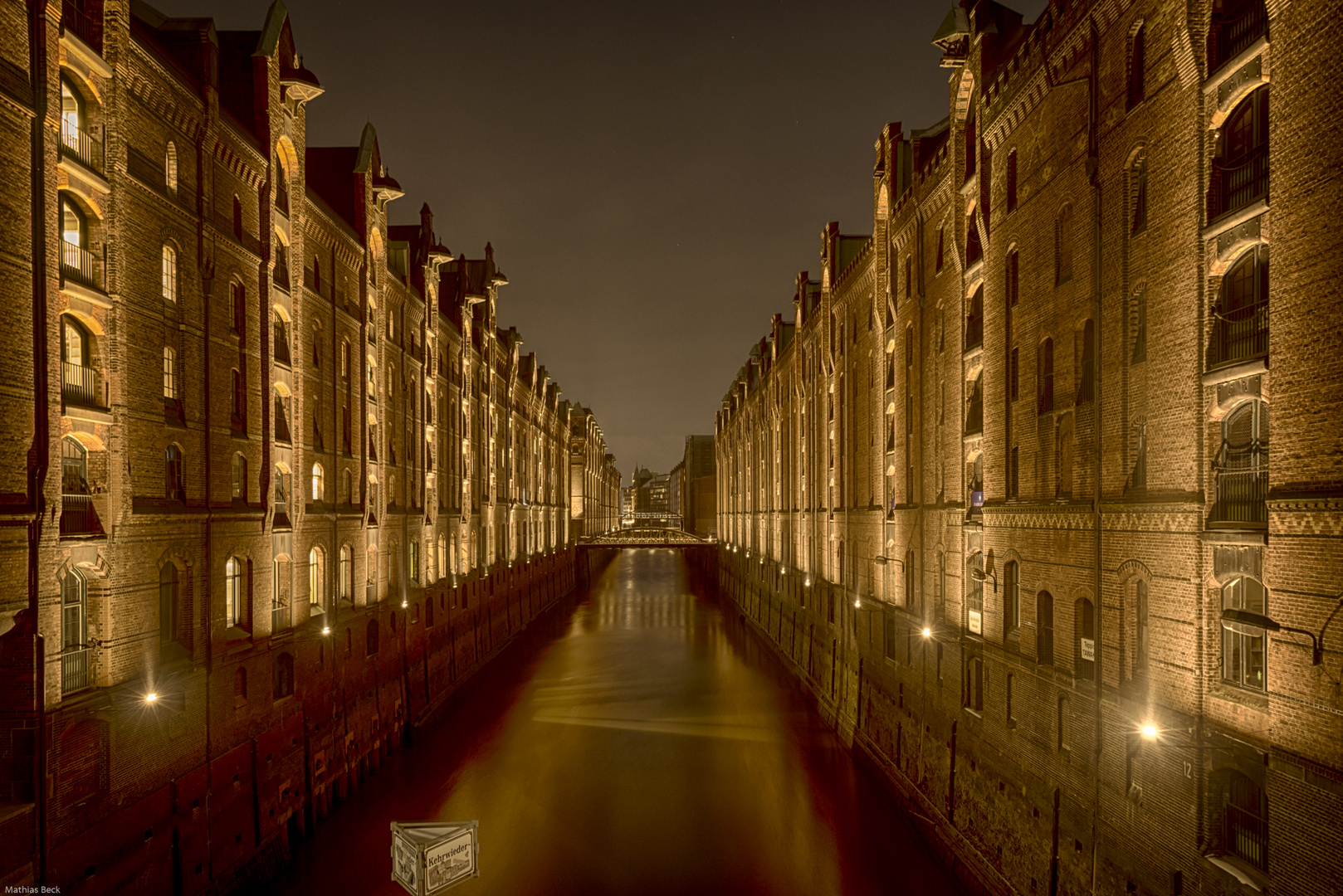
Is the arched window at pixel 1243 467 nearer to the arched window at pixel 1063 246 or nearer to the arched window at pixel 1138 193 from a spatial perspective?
the arched window at pixel 1138 193

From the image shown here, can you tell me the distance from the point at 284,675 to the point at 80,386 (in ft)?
28.0

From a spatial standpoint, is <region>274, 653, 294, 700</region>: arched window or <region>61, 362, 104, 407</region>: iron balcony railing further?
<region>274, 653, 294, 700</region>: arched window

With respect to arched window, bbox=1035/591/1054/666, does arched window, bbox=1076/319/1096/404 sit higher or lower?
higher

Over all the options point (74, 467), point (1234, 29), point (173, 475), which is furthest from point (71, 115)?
point (1234, 29)

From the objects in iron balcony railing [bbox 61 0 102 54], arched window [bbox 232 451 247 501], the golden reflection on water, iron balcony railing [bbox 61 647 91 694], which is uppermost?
iron balcony railing [bbox 61 0 102 54]

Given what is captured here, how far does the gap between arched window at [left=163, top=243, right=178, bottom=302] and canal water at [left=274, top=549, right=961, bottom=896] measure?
11.1 meters

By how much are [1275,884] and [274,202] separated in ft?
70.8

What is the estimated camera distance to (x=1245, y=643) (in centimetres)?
957

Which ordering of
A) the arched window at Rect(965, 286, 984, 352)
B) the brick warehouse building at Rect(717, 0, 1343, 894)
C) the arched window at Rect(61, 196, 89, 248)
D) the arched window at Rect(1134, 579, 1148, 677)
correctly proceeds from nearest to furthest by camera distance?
the brick warehouse building at Rect(717, 0, 1343, 894) < the arched window at Rect(1134, 579, 1148, 677) < the arched window at Rect(61, 196, 89, 248) < the arched window at Rect(965, 286, 984, 352)

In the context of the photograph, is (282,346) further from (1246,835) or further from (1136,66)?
(1246,835)

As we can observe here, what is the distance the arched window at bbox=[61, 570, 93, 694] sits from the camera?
1204 centimetres

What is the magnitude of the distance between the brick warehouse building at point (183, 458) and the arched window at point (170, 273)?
0.22ft

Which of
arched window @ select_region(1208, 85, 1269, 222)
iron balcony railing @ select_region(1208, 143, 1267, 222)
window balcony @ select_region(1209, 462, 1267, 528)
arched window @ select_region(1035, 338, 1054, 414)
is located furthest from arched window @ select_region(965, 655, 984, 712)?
arched window @ select_region(1208, 85, 1269, 222)

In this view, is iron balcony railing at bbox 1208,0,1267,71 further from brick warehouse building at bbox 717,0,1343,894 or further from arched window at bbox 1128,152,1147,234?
arched window at bbox 1128,152,1147,234
